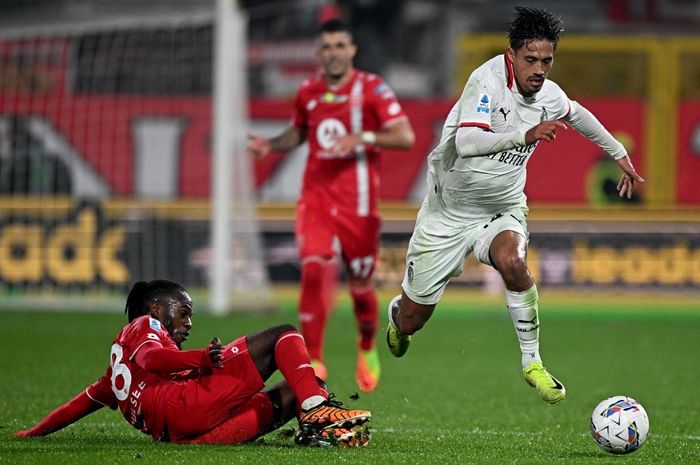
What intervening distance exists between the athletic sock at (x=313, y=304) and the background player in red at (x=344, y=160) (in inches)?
1.6

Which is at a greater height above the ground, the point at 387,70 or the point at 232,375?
the point at 387,70

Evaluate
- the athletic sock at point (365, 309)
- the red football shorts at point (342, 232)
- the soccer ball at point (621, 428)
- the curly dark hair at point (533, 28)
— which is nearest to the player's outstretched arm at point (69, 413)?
the soccer ball at point (621, 428)

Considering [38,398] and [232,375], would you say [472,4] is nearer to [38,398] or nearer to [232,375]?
[38,398]

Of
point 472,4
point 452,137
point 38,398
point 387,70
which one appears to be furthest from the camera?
point 472,4

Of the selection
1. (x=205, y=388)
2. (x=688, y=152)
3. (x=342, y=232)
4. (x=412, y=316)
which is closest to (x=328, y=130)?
(x=342, y=232)

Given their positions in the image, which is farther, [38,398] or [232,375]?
[38,398]

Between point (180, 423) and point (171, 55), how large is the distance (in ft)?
34.2

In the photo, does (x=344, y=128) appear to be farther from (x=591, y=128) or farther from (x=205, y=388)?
(x=205, y=388)

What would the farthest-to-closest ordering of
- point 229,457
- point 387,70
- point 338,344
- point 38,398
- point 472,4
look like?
point 472,4 → point 387,70 → point 338,344 → point 38,398 → point 229,457

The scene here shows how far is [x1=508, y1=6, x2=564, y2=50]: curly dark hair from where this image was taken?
271 inches

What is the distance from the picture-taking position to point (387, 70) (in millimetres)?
21469

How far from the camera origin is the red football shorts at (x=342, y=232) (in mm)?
9664

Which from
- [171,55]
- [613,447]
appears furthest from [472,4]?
[613,447]

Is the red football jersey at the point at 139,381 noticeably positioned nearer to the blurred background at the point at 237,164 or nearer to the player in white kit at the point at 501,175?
the player in white kit at the point at 501,175
